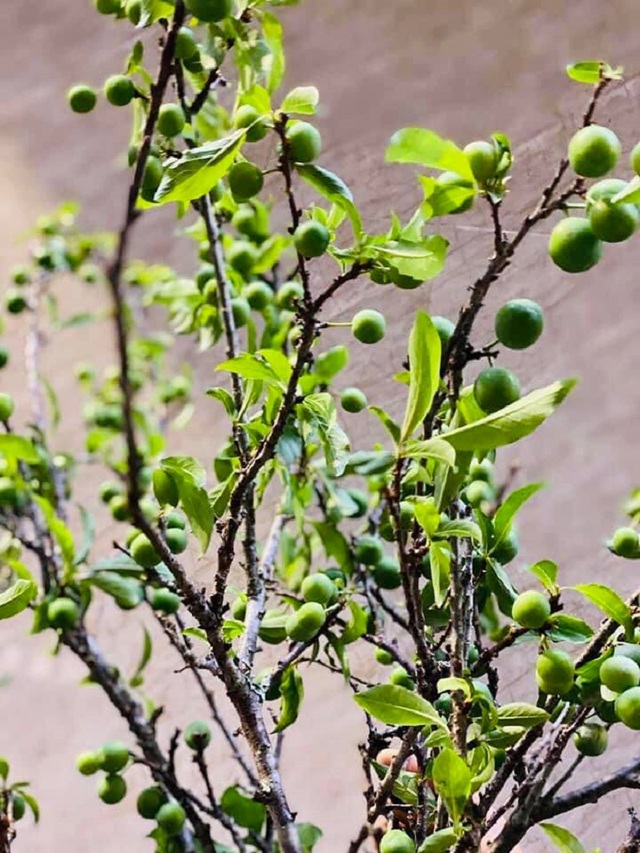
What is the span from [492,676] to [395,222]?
217 millimetres

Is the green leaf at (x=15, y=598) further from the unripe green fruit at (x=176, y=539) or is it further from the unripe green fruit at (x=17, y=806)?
the unripe green fruit at (x=17, y=806)

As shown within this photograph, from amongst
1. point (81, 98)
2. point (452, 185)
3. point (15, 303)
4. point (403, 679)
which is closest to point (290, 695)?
point (403, 679)

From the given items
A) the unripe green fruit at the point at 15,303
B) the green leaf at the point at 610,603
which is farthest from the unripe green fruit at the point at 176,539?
the unripe green fruit at the point at 15,303

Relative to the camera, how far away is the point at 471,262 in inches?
21.4

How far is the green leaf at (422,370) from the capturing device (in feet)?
1.22

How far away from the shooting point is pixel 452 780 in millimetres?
363

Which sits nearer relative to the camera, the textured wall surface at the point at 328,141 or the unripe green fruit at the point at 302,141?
the unripe green fruit at the point at 302,141

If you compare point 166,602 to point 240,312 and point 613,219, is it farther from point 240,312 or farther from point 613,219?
point 613,219

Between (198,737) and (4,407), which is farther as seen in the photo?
(4,407)

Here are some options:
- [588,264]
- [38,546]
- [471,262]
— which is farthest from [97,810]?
[588,264]

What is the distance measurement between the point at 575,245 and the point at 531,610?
14 cm

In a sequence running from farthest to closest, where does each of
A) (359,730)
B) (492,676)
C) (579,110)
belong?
(359,730) < (579,110) < (492,676)

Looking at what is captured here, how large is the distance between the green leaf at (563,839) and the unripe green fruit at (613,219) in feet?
0.80

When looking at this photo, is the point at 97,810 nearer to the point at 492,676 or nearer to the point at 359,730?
the point at 359,730
